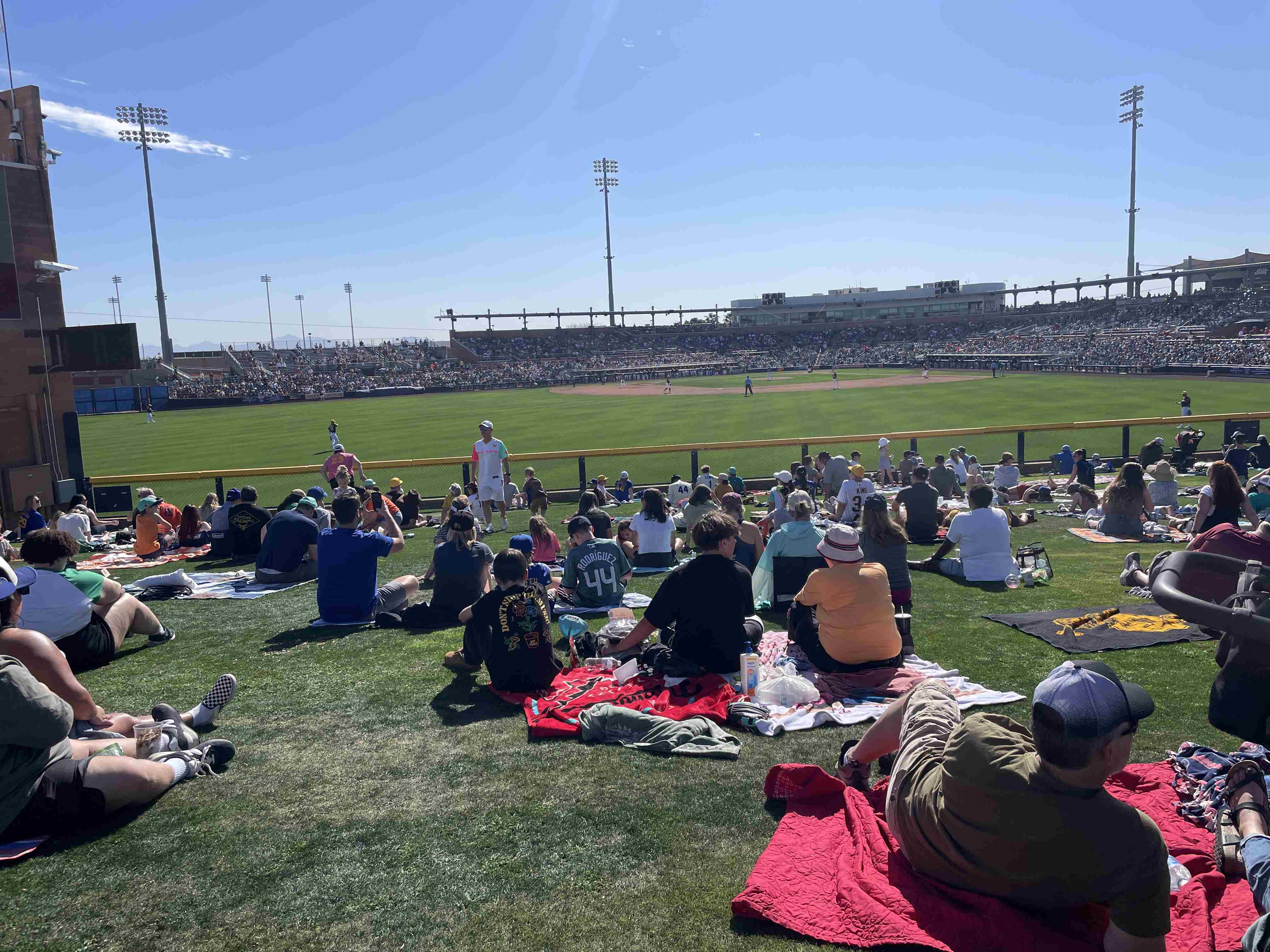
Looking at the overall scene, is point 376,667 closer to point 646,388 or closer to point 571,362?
point 646,388

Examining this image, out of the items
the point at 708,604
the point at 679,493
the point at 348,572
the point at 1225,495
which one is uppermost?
the point at 1225,495

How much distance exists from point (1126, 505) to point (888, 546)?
640cm

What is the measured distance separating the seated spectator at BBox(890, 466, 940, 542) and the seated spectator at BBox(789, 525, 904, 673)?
6.02m

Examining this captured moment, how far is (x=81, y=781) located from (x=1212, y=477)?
29.1 ft

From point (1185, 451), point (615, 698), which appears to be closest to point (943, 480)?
point (1185, 451)

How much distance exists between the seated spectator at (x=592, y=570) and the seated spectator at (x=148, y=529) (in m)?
8.43

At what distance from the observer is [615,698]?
19.3 feet

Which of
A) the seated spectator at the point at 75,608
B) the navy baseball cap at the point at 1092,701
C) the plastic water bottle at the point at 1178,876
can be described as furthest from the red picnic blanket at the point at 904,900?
the seated spectator at the point at 75,608

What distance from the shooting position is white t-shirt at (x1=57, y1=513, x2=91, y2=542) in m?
13.9

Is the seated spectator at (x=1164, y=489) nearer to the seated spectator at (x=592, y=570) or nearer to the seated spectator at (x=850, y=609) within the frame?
the seated spectator at (x=850, y=609)

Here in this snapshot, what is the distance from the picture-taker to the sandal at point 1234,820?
11.7 ft

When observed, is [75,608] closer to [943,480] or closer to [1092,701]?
[1092,701]

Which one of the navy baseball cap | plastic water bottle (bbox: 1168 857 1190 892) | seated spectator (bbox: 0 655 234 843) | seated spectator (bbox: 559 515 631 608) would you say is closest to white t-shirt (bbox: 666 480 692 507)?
seated spectator (bbox: 559 515 631 608)

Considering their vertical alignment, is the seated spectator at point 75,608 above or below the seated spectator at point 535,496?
above
